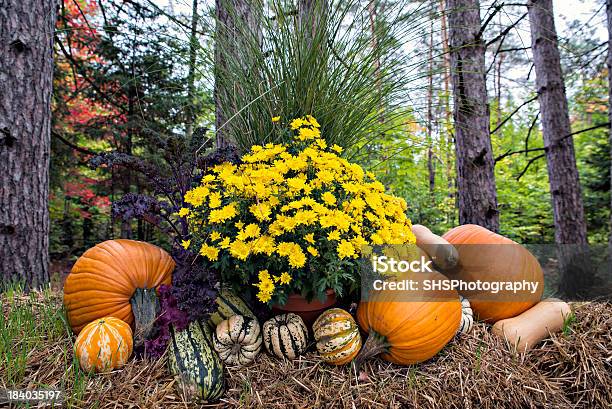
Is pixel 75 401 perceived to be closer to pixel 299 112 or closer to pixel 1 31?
pixel 299 112

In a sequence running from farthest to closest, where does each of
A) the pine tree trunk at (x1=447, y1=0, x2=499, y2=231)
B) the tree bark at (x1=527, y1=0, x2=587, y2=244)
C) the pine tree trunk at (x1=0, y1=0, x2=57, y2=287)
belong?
the tree bark at (x1=527, y1=0, x2=587, y2=244) < the pine tree trunk at (x1=447, y1=0, x2=499, y2=231) < the pine tree trunk at (x1=0, y1=0, x2=57, y2=287)

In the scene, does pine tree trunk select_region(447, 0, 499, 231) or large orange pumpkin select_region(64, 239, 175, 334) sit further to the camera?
pine tree trunk select_region(447, 0, 499, 231)

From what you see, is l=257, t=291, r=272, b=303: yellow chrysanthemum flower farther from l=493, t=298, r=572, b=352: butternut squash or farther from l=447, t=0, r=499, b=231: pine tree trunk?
l=447, t=0, r=499, b=231: pine tree trunk

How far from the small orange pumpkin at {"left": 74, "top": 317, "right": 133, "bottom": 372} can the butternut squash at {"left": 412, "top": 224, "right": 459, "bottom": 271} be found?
104cm

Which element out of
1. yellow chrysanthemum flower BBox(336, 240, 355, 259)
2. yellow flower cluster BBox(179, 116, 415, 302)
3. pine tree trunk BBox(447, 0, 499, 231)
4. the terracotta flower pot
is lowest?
the terracotta flower pot

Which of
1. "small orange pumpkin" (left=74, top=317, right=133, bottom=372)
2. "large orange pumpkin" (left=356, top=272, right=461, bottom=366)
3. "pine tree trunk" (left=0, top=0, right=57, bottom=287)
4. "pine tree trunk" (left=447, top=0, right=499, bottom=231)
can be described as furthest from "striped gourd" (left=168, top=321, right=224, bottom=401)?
"pine tree trunk" (left=447, top=0, right=499, bottom=231)

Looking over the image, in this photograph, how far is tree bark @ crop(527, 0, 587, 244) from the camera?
11.0 feet

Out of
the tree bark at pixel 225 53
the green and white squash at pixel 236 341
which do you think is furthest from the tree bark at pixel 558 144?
the green and white squash at pixel 236 341

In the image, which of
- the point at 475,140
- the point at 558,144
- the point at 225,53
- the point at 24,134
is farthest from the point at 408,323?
the point at 558,144

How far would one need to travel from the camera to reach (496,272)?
132cm

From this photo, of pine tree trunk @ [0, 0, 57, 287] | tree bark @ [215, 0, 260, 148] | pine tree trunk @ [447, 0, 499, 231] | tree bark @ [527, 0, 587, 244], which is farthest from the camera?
tree bark @ [527, 0, 587, 244]

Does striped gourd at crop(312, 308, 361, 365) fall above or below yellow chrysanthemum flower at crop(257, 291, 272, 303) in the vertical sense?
below

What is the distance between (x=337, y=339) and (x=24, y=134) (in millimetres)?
1881

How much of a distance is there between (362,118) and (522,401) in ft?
3.45
